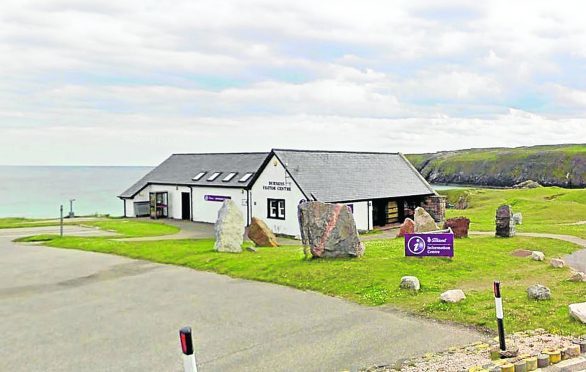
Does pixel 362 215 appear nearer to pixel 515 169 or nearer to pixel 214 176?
pixel 214 176

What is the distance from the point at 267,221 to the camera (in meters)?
36.7

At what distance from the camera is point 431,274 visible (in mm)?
16875

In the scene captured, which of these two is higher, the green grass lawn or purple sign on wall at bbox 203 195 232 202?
purple sign on wall at bbox 203 195 232 202

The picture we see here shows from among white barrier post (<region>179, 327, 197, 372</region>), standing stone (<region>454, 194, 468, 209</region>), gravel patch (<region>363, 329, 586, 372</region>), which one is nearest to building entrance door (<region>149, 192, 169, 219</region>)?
standing stone (<region>454, 194, 468, 209</region>)

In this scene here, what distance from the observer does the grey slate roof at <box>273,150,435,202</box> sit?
3500 cm

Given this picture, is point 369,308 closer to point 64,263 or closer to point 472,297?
point 472,297

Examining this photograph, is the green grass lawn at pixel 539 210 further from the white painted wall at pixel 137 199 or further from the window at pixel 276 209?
the white painted wall at pixel 137 199

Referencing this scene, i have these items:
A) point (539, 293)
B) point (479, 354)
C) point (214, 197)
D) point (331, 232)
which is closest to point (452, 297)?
point (539, 293)

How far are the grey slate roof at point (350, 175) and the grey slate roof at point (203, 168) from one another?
479 cm

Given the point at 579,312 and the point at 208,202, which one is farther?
the point at 208,202

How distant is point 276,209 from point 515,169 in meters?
118

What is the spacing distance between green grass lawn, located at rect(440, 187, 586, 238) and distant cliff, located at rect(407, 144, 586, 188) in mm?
61562

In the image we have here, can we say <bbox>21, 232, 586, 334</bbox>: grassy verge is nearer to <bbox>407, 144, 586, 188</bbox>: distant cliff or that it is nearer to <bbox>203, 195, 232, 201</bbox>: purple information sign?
<bbox>203, 195, 232, 201</bbox>: purple information sign

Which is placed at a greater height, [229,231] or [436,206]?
[436,206]
